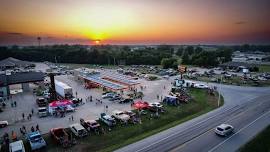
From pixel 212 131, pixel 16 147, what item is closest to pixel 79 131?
pixel 16 147

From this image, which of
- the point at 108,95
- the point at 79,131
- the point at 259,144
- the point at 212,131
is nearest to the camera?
the point at 259,144

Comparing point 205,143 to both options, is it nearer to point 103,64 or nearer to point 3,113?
point 3,113

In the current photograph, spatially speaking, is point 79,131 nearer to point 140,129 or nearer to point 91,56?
point 140,129

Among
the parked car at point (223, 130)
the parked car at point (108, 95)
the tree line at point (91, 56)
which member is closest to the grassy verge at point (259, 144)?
the parked car at point (223, 130)

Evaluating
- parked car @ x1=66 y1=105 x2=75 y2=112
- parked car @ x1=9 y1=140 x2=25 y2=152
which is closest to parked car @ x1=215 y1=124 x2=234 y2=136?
parked car @ x1=9 y1=140 x2=25 y2=152

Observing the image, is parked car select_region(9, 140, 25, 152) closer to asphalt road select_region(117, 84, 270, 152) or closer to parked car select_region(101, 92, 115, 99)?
asphalt road select_region(117, 84, 270, 152)

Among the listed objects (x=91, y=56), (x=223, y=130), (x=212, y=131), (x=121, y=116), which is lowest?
(x=212, y=131)

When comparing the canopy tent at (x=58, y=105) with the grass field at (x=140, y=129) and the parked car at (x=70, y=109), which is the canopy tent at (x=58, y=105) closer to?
the parked car at (x=70, y=109)
